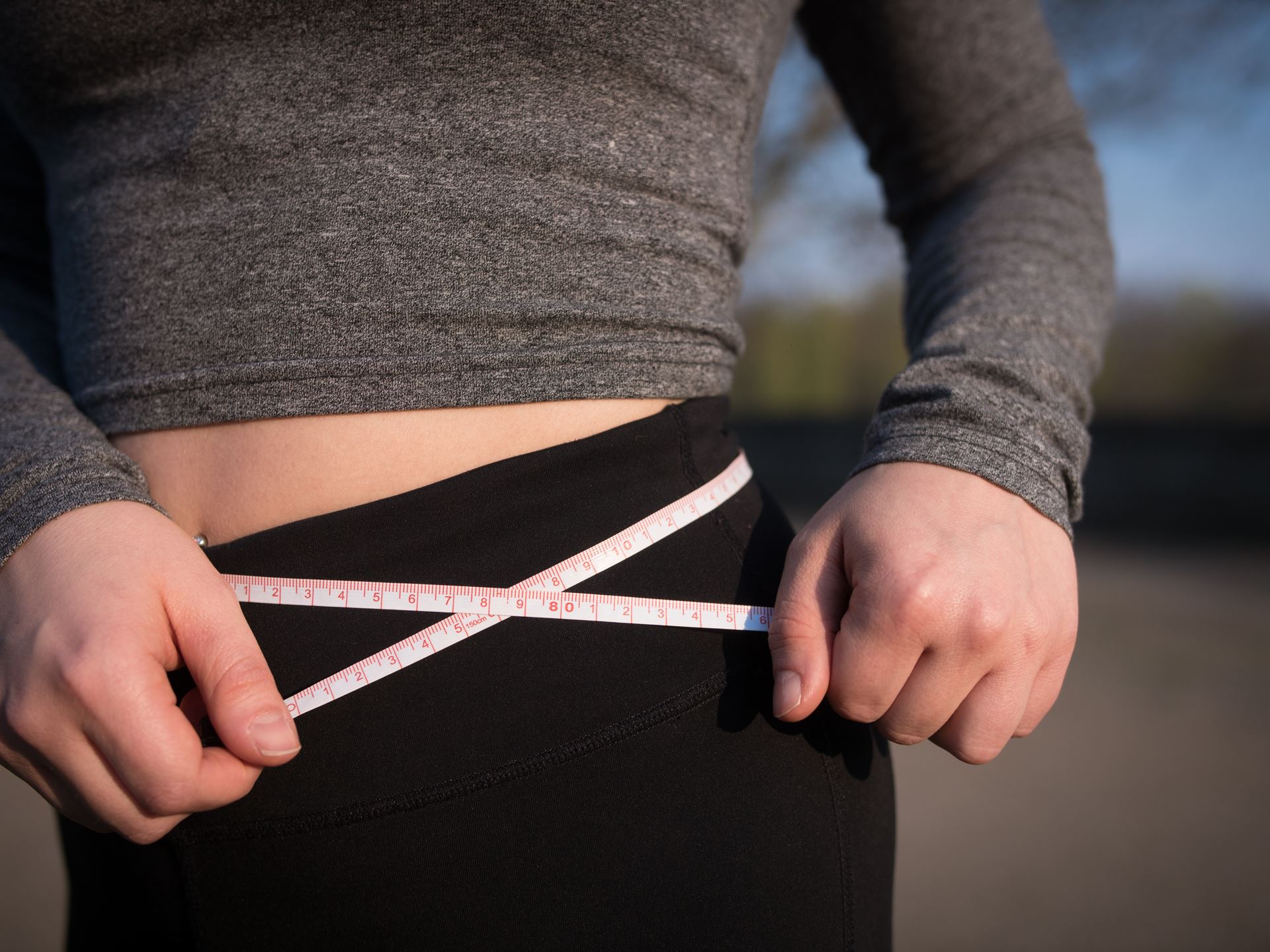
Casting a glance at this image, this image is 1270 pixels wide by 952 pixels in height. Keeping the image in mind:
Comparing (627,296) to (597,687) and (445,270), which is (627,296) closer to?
(445,270)

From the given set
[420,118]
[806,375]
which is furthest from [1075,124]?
[806,375]

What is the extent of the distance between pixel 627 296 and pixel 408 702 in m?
0.46

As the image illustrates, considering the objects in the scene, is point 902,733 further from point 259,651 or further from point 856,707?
point 259,651

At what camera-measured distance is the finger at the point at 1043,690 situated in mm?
758

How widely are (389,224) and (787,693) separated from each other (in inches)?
23.4

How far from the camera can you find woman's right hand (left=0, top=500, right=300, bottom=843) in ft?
2.10

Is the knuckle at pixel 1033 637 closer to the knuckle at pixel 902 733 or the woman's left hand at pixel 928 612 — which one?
the woman's left hand at pixel 928 612

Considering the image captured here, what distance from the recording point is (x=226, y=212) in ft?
2.65

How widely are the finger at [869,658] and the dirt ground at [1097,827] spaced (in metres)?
2.40

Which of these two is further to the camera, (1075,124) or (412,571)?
(1075,124)

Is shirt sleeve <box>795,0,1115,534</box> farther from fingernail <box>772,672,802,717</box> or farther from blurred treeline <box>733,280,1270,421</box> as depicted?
blurred treeline <box>733,280,1270,421</box>

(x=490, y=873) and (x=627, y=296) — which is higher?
(x=627, y=296)

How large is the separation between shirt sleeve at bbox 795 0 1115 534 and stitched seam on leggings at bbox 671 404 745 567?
16cm

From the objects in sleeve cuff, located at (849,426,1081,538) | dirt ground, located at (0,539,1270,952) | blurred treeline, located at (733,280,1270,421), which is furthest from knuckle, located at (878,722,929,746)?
blurred treeline, located at (733,280,1270,421)
